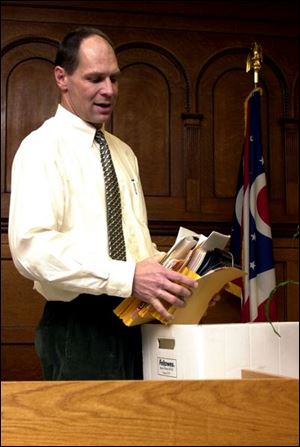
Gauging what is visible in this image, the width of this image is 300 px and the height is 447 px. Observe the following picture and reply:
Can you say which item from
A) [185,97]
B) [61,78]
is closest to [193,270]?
[61,78]

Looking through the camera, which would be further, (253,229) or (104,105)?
(253,229)

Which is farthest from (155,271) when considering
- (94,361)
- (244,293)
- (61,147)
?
(244,293)

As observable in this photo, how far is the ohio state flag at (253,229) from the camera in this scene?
11.5 feet

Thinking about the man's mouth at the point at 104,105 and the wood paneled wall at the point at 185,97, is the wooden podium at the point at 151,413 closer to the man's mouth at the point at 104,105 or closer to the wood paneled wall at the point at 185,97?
the man's mouth at the point at 104,105

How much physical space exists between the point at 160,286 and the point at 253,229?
169 cm

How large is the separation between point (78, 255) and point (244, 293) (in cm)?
163

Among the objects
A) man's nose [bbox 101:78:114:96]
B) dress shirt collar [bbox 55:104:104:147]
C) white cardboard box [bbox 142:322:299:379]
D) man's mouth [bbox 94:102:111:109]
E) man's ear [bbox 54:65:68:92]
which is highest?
man's ear [bbox 54:65:68:92]

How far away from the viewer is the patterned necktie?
222 cm

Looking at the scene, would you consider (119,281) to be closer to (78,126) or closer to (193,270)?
(193,270)

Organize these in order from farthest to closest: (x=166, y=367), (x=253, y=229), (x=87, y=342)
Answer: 1. (x=253, y=229)
2. (x=87, y=342)
3. (x=166, y=367)

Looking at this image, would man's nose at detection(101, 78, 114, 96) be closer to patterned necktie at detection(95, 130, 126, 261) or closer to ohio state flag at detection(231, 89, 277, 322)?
patterned necktie at detection(95, 130, 126, 261)

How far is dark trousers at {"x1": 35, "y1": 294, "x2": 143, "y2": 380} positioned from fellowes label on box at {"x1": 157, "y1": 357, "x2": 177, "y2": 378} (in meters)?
0.19

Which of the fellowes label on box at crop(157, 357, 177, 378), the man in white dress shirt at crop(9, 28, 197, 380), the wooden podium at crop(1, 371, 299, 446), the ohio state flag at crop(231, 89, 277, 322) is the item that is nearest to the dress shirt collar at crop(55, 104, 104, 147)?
the man in white dress shirt at crop(9, 28, 197, 380)

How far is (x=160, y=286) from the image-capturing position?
6.46ft
